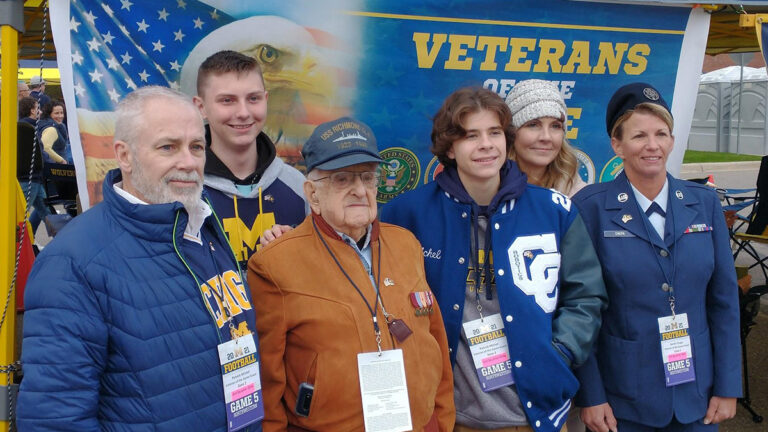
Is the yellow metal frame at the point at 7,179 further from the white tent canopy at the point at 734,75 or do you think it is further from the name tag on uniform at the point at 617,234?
the white tent canopy at the point at 734,75

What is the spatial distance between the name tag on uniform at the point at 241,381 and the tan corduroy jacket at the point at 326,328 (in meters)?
0.10

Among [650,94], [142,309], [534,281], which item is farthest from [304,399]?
[650,94]

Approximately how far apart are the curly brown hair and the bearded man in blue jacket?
2.90ft

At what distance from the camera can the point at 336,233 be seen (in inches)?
77.7

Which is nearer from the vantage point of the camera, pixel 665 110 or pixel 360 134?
pixel 360 134

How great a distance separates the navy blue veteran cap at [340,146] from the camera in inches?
75.0

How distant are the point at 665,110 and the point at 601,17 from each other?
155cm

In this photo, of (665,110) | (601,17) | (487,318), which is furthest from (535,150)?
(601,17)

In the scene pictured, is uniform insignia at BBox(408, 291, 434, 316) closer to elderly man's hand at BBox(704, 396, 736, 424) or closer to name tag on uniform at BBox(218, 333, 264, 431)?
name tag on uniform at BBox(218, 333, 264, 431)

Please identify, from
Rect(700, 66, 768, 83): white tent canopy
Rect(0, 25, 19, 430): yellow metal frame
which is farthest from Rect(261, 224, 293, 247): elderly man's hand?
Rect(700, 66, 768, 83): white tent canopy

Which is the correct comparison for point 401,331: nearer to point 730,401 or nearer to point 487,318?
point 487,318

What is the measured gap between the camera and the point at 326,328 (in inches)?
73.0

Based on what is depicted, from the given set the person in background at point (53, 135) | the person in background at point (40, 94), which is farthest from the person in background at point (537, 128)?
the person in background at point (53, 135)

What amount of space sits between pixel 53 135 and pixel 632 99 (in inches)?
332
